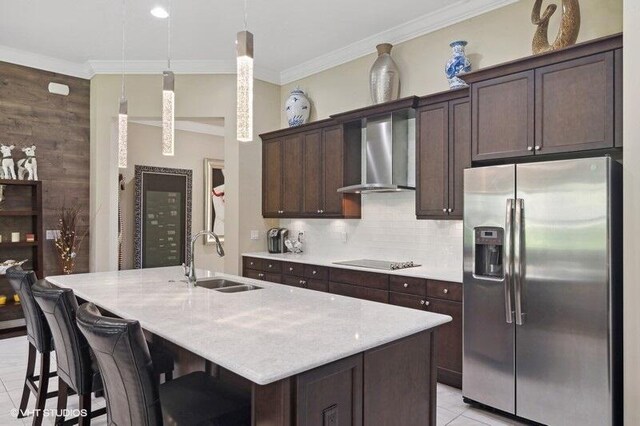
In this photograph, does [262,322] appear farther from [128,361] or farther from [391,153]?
[391,153]

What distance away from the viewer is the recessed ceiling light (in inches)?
155

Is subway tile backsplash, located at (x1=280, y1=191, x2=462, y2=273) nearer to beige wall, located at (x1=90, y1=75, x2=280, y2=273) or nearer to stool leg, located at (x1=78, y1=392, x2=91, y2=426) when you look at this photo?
beige wall, located at (x1=90, y1=75, x2=280, y2=273)

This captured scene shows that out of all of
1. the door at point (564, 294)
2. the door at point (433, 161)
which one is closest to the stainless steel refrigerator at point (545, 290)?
the door at point (564, 294)

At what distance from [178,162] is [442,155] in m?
5.06

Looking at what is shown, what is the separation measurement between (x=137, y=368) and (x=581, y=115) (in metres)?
2.85

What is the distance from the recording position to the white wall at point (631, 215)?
2.35 metres

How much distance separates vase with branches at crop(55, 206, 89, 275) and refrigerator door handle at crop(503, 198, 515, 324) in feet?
15.9

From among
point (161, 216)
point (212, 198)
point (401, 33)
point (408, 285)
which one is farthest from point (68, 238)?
point (401, 33)

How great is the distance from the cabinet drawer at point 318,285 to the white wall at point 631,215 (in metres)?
2.56

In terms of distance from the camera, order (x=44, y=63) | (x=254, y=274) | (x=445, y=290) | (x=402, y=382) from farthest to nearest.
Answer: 1. (x=254, y=274)
2. (x=44, y=63)
3. (x=445, y=290)
4. (x=402, y=382)

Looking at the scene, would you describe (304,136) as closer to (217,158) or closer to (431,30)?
(431,30)

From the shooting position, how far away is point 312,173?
5.01 m

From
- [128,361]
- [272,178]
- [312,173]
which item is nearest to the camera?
[128,361]

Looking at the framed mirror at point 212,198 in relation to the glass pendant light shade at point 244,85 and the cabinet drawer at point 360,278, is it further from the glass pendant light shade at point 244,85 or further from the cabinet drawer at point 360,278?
the glass pendant light shade at point 244,85
